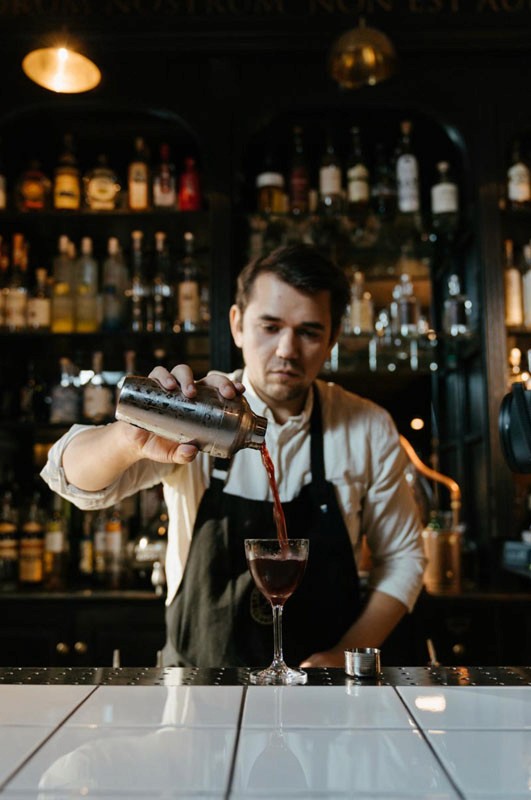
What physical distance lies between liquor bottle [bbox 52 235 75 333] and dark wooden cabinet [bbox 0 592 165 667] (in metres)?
0.93

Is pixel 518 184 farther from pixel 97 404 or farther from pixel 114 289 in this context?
pixel 97 404

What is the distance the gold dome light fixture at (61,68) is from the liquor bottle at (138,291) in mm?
627

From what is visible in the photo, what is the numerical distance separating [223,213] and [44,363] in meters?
0.90

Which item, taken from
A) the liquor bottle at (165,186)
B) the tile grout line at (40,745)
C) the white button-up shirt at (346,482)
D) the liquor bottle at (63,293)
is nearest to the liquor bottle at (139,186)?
the liquor bottle at (165,186)

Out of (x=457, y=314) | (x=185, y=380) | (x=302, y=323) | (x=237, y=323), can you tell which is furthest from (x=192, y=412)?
(x=457, y=314)

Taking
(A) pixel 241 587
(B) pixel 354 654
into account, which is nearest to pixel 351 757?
(B) pixel 354 654

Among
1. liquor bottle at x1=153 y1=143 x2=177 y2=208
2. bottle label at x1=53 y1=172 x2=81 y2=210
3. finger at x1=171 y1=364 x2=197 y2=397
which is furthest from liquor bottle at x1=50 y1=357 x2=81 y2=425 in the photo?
finger at x1=171 y1=364 x2=197 y2=397

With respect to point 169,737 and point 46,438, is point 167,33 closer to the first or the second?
point 46,438

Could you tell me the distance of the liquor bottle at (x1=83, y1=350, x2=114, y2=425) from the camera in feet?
8.75

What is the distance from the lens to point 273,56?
102 inches

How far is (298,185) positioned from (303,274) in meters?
1.22

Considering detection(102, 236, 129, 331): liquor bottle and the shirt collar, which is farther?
detection(102, 236, 129, 331): liquor bottle

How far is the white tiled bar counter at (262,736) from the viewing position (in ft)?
1.88

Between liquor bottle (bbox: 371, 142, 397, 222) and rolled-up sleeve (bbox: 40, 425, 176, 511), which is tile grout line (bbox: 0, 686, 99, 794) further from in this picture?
liquor bottle (bbox: 371, 142, 397, 222)
